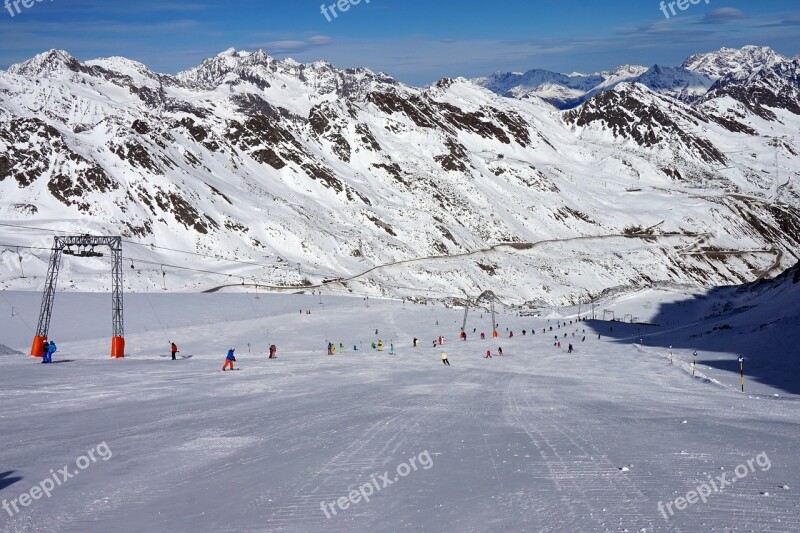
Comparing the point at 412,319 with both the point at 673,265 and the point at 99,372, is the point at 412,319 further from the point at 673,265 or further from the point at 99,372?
the point at 673,265

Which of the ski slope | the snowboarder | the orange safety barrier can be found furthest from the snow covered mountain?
the ski slope

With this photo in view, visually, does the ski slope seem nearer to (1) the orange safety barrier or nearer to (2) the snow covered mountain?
(1) the orange safety barrier

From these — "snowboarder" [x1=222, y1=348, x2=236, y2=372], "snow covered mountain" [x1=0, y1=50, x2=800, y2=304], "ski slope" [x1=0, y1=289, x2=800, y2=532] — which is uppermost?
"snow covered mountain" [x1=0, y1=50, x2=800, y2=304]

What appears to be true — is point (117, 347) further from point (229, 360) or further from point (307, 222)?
point (307, 222)

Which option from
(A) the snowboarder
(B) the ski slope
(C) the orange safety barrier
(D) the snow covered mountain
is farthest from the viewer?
(D) the snow covered mountain

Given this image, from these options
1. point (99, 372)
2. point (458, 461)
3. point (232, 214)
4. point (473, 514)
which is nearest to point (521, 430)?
point (458, 461)

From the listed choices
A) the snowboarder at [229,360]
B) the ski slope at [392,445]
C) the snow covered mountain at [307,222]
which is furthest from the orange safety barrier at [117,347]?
the snow covered mountain at [307,222]

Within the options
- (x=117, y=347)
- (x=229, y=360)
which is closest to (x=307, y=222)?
(x=117, y=347)

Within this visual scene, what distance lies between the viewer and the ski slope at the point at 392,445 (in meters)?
11.6

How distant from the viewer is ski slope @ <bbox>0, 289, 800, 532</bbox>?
11625 millimetres

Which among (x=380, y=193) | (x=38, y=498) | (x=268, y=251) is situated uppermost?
(x=380, y=193)

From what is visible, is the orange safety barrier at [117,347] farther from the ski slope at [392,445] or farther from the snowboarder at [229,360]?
the snowboarder at [229,360]

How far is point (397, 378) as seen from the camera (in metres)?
34.7

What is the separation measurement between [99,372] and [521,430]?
77.2ft
